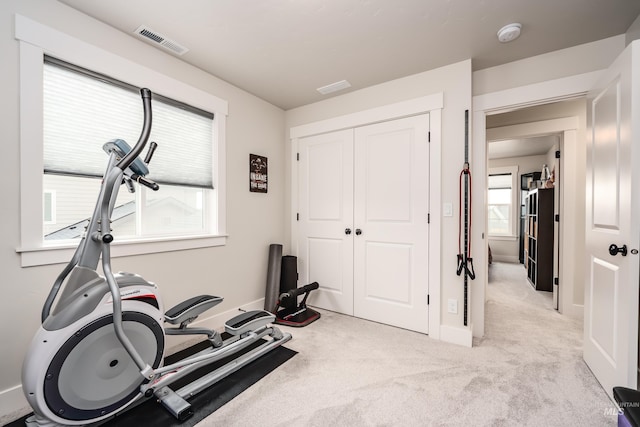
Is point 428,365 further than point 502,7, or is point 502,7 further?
point 428,365

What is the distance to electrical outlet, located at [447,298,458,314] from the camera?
2520mm

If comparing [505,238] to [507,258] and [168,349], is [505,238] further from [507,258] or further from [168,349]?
[168,349]

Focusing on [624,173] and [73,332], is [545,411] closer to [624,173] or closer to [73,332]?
[624,173]

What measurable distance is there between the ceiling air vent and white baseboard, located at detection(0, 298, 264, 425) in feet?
8.05

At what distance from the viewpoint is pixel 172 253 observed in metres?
2.42

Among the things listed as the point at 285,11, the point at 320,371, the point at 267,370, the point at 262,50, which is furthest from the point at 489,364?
the point at 262,50

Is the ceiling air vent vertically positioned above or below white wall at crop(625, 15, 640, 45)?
above

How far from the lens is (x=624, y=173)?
1611mm

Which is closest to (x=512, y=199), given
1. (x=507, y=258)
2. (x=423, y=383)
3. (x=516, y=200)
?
(x=516, y=200)

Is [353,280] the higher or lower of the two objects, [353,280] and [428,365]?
the higher

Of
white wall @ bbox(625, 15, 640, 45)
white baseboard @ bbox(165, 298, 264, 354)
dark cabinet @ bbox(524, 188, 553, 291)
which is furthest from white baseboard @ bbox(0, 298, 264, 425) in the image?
dark cabinet @ bbox(524, 188, 553, 291)

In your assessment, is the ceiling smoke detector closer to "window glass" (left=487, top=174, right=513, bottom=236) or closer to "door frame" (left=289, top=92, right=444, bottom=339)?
"door frame" (left=289, top=92, right=444, bottom=339)

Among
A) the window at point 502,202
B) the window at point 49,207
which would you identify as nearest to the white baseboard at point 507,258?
the window at point 502,202

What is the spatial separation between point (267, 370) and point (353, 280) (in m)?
1.42
